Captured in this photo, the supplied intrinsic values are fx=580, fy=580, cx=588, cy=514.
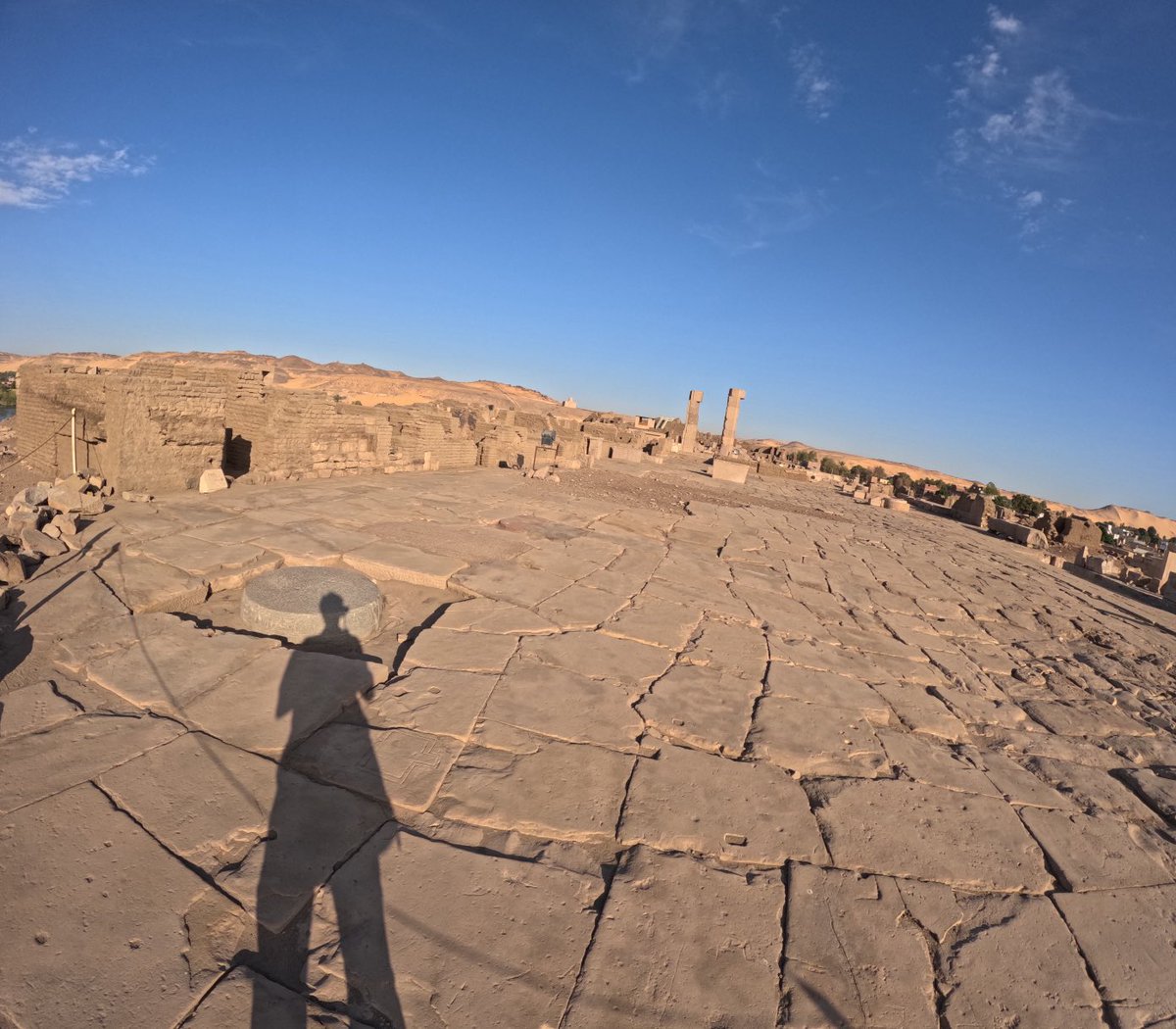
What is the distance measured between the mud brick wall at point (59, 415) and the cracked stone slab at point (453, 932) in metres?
6.29

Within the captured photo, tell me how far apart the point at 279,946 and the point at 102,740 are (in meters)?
1.23

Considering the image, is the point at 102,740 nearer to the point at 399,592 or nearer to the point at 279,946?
the point at 279,946

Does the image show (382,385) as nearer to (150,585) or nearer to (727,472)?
(727,472)

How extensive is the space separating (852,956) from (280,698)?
7.79ft

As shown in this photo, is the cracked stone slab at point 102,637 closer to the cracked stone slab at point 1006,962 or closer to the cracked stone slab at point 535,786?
the cracked stone slab at point 535,786

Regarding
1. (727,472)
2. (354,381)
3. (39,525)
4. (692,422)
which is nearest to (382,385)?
(354,381)

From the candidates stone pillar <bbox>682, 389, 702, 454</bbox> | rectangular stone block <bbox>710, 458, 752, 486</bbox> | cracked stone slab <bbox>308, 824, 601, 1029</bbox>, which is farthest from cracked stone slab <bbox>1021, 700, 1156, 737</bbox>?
stone pillar <bbox>682, 389, 702, 454</bbox>

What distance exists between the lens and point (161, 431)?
232 inches

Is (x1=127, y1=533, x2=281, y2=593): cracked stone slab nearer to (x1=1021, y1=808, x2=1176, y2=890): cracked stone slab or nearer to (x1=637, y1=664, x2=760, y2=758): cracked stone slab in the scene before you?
(x1=637, y1=664, x2=760, y2=758): cracked stone slab

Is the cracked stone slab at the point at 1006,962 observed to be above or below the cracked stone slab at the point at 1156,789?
below

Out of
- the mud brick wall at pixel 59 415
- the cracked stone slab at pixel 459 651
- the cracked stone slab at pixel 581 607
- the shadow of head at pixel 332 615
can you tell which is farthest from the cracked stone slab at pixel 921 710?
the mud brick wall at pixel 59 415

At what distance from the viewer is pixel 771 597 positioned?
5.25 m

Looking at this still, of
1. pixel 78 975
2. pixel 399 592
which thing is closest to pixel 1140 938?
pixel 78 975

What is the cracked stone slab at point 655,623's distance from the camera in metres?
3.84
